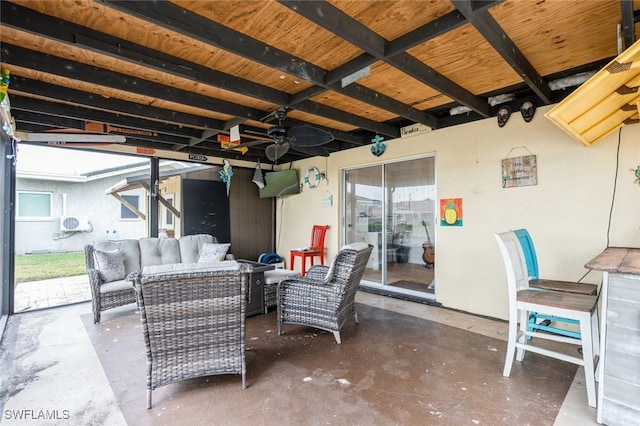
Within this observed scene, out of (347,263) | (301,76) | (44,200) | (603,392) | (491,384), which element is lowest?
(491,384)

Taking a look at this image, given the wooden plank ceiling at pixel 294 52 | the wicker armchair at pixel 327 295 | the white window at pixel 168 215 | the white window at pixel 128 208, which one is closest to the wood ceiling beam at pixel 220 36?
the wooden plank ceiling at pixel 294 52

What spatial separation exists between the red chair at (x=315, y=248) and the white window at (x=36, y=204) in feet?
15.9

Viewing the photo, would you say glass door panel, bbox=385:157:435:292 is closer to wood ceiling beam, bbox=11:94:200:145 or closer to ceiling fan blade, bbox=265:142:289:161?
ceiling fan blade, bbox=265:142:289:161

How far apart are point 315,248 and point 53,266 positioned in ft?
17.8

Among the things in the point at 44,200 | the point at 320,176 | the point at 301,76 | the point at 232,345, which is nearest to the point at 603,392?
the point at 232,345

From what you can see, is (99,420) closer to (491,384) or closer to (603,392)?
(491,384)

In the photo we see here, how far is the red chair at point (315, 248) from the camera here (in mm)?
5234

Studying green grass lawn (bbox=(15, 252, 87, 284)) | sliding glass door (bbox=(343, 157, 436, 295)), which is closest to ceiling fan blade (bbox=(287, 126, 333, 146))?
sliding glass door (bbox=(343, 157, 436, 295))

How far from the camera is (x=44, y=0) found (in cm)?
174

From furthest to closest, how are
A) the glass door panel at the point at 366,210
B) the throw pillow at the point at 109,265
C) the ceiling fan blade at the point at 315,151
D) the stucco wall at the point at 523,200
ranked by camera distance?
the ceiling fan blade at the point at 315,151 → the glass door panel at the point at 366,210 → the throw pillow at the point at 109,265 → the stucco wall at the point at 523,200

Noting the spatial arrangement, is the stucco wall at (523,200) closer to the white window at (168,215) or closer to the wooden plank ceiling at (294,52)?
the wooden plank ceiling at (294,52)

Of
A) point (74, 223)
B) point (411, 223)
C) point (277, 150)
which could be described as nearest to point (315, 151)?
point (277, 150)

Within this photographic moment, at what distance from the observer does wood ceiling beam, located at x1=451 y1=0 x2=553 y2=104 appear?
1687 millimetres

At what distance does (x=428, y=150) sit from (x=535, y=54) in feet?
5.95
